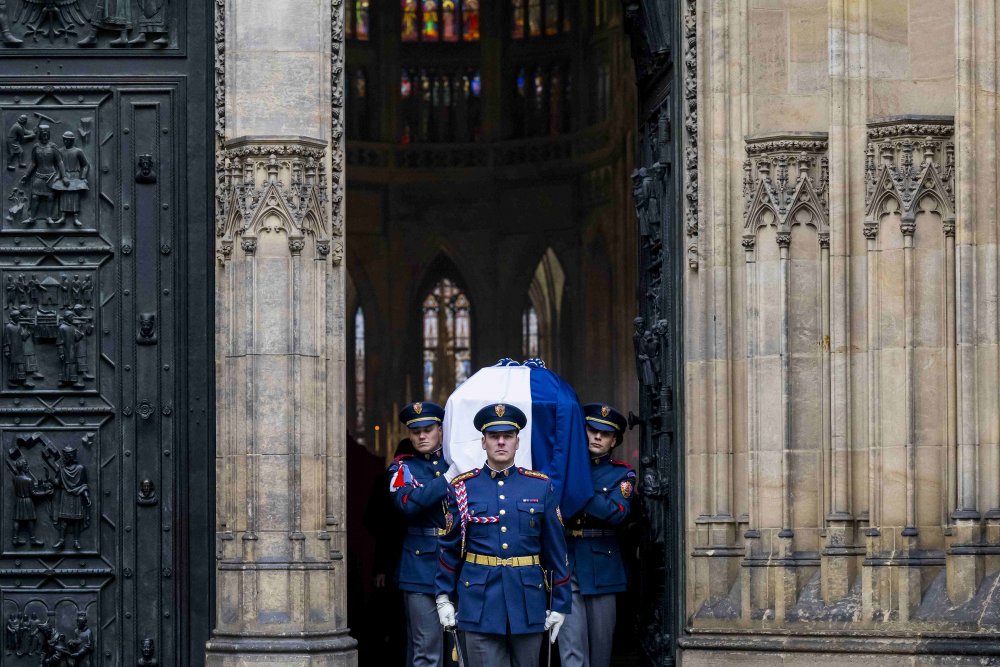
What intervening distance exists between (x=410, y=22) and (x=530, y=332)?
5907 millimetres

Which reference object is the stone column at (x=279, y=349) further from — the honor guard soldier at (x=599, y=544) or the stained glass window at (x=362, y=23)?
the stained glass window at (x=362, y=23)

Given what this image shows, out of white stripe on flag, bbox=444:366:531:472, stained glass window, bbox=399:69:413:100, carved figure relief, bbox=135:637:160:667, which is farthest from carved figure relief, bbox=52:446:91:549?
stained glass window, bbox=399:69:413:100

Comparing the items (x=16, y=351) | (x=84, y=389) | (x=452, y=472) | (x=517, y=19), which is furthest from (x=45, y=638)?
(x=517, y=19)

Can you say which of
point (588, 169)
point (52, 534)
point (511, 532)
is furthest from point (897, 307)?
point (588, 169)

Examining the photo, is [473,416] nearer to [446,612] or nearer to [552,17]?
[446,612]

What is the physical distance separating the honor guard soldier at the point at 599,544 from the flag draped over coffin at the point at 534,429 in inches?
6.4

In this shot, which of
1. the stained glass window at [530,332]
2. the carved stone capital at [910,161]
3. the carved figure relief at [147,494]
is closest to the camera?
the carved stone capital at [910,161]

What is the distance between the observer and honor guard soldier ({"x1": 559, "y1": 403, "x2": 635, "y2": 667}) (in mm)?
14633

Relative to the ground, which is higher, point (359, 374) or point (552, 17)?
point (552, 17)

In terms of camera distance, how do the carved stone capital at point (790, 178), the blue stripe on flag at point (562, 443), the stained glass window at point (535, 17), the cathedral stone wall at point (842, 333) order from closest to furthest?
the cathedral stone wall at point (842, 333)
the blue stripe on flag at point (562, 443)
the carved stone capital at point (790, 178)
the stained glass window at point (535, 17)

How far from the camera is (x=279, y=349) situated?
1516cm

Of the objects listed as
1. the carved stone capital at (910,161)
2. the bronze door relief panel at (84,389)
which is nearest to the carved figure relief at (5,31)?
the bronze door relief panel at (84,389)

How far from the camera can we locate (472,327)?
1471 inches

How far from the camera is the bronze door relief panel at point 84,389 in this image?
15.5 m
